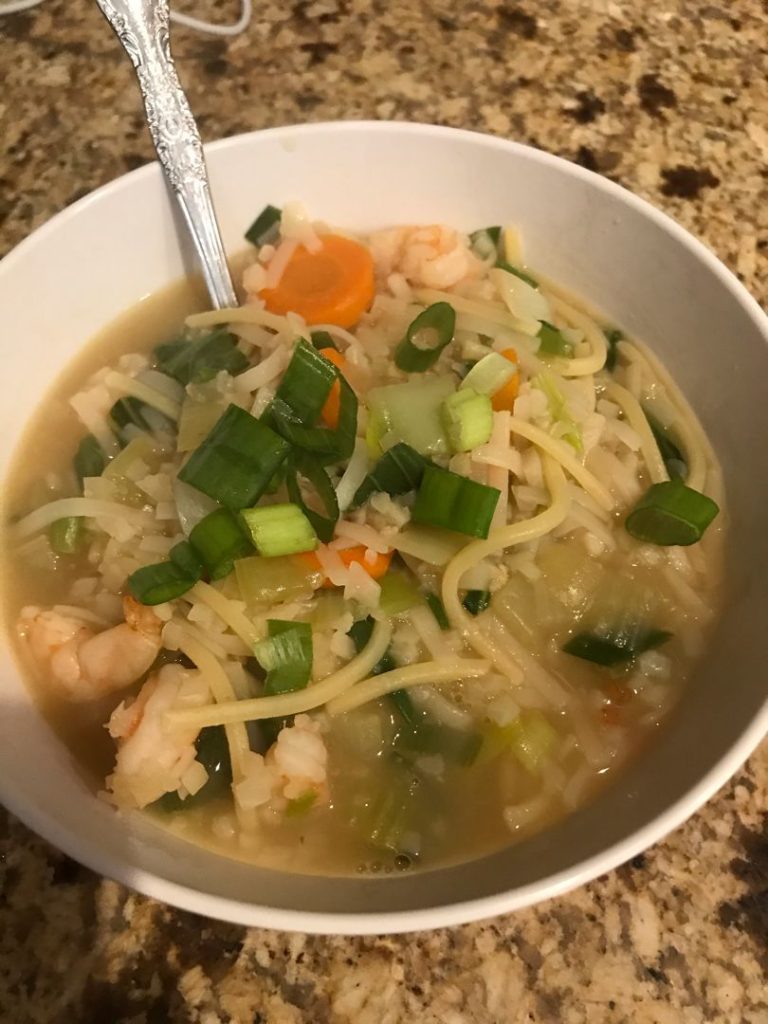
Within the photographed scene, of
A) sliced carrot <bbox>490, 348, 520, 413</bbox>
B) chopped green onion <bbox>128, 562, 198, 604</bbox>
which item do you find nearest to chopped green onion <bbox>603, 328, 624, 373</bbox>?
sliced carrot <bbox>490, 348, 520, 413</bbox>

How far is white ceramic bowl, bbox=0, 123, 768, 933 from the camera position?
1459 mm

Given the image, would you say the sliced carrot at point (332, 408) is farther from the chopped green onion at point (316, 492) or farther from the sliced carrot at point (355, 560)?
the sliced carrot at point (355, 560)

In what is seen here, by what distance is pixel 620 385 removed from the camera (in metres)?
2.29

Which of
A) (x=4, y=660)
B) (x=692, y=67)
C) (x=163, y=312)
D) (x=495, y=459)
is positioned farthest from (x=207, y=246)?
(x=692, y=67)

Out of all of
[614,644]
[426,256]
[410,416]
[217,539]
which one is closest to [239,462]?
[217,539]

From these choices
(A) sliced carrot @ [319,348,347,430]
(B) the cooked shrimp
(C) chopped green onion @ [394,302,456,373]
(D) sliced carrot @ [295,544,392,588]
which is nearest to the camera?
(D) sliced carrot @ [295,544,392,588]

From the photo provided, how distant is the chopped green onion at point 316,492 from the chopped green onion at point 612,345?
2.86 ft

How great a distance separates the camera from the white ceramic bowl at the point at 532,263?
1.46 m

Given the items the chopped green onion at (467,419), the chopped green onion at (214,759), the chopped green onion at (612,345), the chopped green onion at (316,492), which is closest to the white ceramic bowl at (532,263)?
the chopped green onion at (612,345)

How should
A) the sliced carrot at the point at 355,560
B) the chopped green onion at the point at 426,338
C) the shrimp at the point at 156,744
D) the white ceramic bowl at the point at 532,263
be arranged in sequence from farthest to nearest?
the chopped green onion at the point at 426,338 < the sliced carrot at the point at 355,560 < the shrimp at the point at 156,744 < the white ceramic bowl at the point at 532,263

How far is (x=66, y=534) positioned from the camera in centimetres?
207

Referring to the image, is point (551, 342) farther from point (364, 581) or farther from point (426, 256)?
point (364, 581)

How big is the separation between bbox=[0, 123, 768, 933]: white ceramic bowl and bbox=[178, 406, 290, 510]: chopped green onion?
0.61 meters

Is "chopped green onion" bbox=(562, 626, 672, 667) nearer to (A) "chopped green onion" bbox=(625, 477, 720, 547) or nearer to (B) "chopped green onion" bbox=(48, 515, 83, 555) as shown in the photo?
(A) "chopped green onion" bbox=(625, 477, 720, 547)
